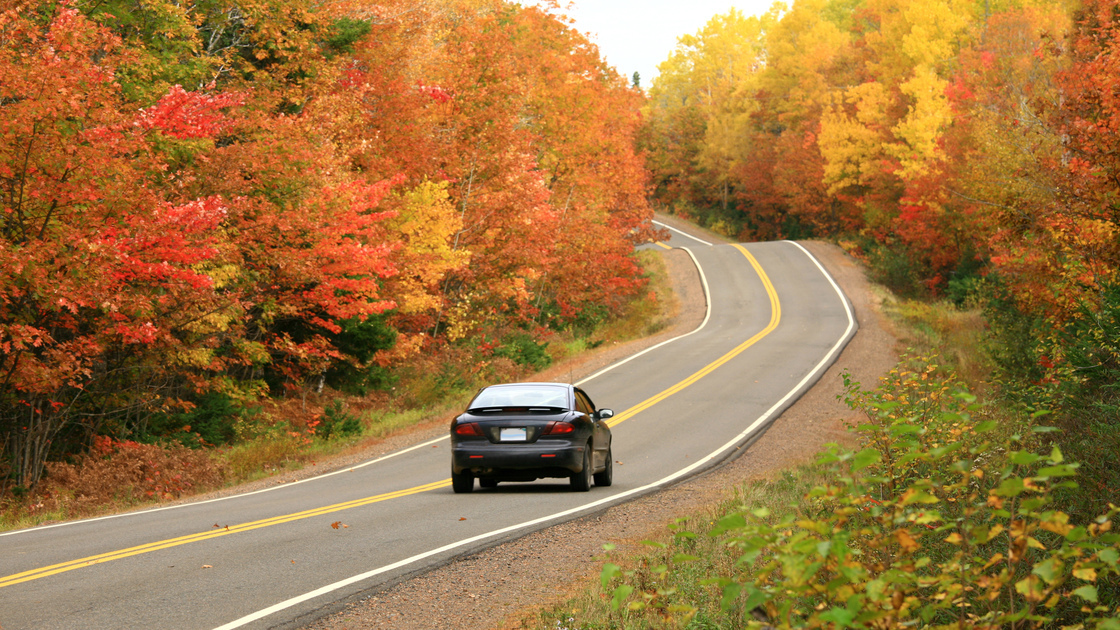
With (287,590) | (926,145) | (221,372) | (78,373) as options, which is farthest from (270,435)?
(926,145)

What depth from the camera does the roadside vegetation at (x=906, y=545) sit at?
11.5ft

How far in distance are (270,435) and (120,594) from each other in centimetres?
1315

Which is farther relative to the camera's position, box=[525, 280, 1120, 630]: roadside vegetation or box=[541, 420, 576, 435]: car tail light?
box=[541, 420, 576, 435]: car tail light

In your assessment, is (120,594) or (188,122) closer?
(120,594)

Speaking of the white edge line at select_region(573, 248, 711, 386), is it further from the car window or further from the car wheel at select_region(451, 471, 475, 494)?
the car wheel at select_region(451, 471, 475, 494)

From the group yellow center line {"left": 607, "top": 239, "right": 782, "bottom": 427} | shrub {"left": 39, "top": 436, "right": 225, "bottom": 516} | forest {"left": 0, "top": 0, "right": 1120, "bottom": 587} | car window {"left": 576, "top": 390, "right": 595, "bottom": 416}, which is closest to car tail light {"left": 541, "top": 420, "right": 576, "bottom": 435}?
car window {"left": 576, "top": 390, "right": 595, "bottom": 416}

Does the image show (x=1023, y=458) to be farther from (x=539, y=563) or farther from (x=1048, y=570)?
(x=539, y=563)

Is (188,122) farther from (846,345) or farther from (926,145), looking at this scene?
(926,145)

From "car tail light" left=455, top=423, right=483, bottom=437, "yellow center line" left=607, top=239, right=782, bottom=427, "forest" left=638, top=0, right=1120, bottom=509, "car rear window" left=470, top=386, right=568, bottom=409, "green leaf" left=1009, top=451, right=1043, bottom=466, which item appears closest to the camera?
"green leaf" left=1009, top=451, right=1043, bottom=466

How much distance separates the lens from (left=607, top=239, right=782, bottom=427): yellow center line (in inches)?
988

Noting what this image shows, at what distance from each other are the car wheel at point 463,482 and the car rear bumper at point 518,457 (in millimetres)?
510

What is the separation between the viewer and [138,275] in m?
15.1

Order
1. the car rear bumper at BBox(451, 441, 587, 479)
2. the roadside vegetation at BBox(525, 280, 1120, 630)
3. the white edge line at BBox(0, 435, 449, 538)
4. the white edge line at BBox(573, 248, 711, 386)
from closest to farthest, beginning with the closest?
the roadside vegetation at BBox(525, 280, 1120, 630) → the white edge line at BBox(0, 435, 449, 538) → the car rear bumper at BBox(451, 441, 587, 479) → the white edge line at BBox(573, 248, 711, 386)

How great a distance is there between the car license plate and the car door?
1.08 m
